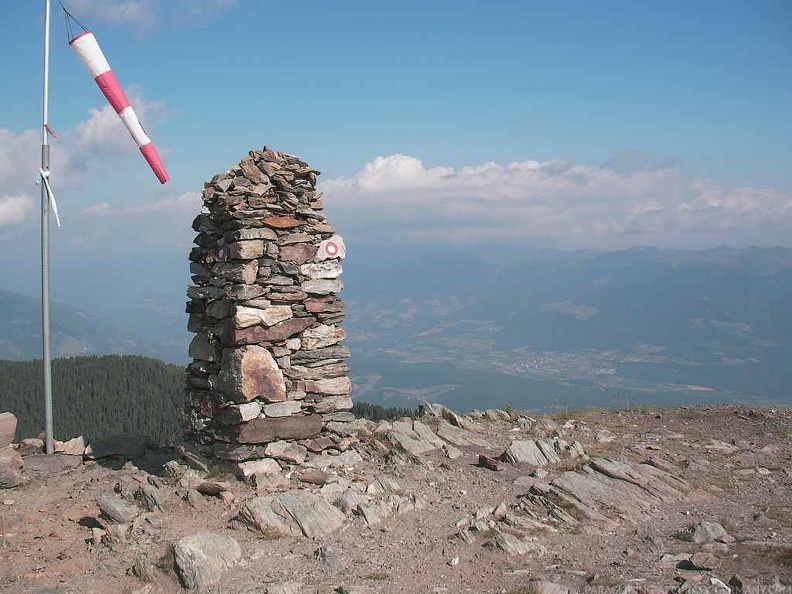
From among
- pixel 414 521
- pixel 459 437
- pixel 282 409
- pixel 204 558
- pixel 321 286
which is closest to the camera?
pixel 204 558

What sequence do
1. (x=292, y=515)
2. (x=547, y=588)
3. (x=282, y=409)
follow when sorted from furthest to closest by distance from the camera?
(x=282, y=409) < (x=292, y=515) < (x=547, y=588)

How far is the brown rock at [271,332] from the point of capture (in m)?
12.1

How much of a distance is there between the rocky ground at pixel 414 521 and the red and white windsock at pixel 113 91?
6627 mm

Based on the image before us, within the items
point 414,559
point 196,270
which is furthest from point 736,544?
point 196,270

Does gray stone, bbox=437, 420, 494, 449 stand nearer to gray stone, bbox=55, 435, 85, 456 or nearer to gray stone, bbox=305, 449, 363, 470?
gray stone, bbox=305, 449, 363, 470

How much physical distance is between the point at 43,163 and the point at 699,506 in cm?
1484

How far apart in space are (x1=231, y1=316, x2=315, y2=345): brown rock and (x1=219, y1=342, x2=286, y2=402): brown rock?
7.2 inches

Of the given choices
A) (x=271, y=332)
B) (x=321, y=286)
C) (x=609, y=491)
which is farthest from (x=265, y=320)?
(x=609, y=491)

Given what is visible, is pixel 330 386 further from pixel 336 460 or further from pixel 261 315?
pixel 261 315

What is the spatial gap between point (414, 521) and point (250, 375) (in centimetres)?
421

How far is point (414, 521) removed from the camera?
10.3 m

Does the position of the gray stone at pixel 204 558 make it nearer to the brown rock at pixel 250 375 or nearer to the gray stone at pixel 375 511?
the gray stone at pixel 375 511

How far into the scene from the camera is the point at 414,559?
8969mm

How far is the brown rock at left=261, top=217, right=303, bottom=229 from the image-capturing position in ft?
41.6
